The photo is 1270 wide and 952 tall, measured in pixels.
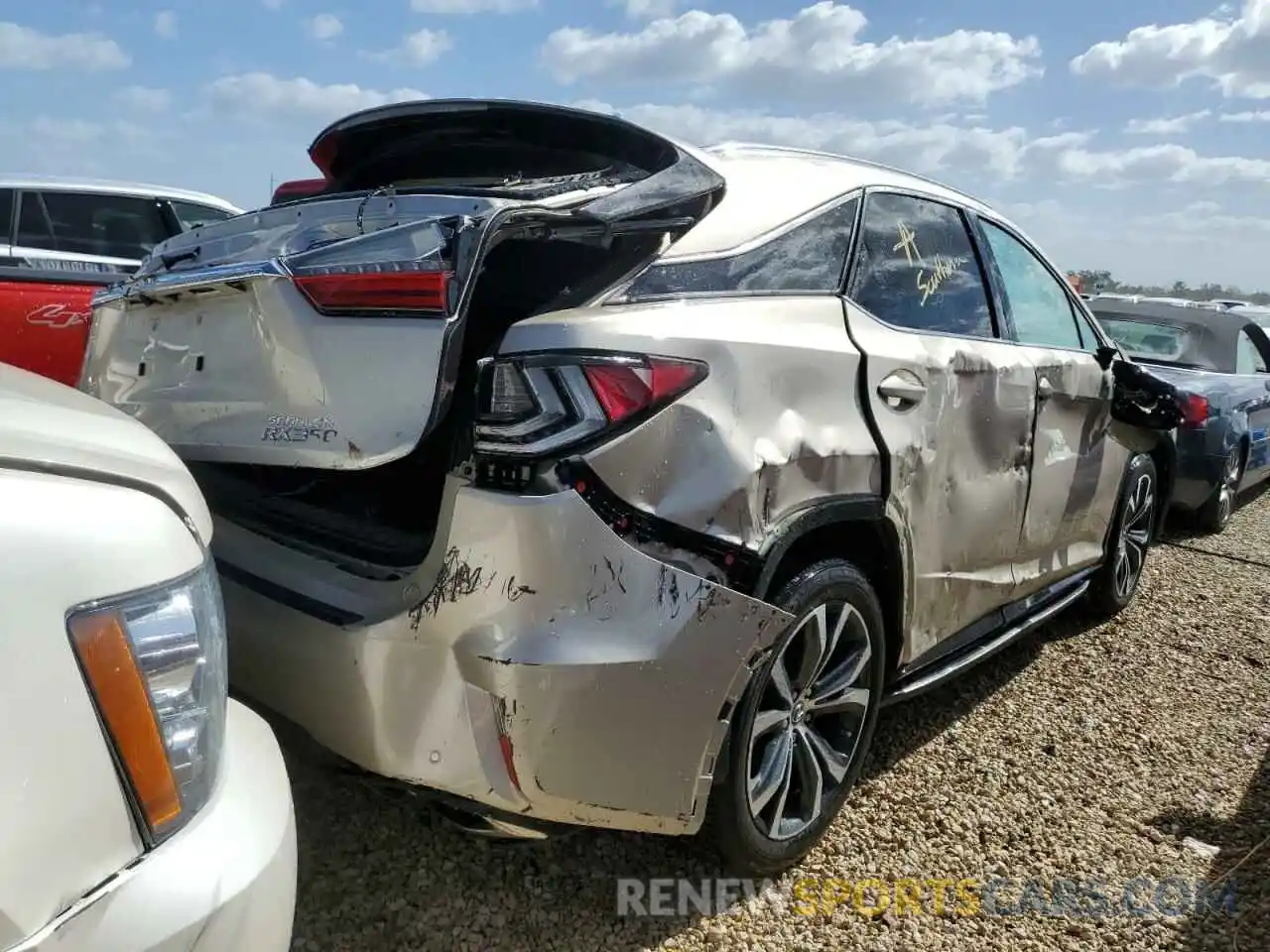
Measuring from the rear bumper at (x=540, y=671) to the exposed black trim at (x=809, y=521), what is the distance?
0.09m

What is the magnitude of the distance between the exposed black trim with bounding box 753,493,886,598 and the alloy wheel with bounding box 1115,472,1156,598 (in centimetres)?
263

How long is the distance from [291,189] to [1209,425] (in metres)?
6.05

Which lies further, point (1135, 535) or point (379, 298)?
point (1135, 535)

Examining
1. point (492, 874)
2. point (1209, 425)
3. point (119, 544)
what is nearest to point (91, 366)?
point (492, 874)

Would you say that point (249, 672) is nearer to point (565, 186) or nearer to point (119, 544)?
point (119, 544)

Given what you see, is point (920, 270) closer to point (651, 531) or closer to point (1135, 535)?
point (651, 531)

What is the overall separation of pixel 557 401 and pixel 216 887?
1.04 meters

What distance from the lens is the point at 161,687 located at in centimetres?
117

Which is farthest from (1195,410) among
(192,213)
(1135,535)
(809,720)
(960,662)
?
(192,213)

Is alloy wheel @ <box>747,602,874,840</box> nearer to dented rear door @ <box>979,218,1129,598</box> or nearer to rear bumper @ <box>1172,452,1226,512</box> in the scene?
dented rear door @ <box>979,218,1129,598</box>

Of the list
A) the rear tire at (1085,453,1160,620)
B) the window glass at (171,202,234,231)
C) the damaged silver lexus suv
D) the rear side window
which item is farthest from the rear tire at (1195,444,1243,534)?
the window glass at (171,202,234,231)

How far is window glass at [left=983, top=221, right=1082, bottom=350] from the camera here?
3.52 m

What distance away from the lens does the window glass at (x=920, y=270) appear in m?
2.71

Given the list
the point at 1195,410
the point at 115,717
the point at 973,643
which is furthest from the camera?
the point at 1195,410
